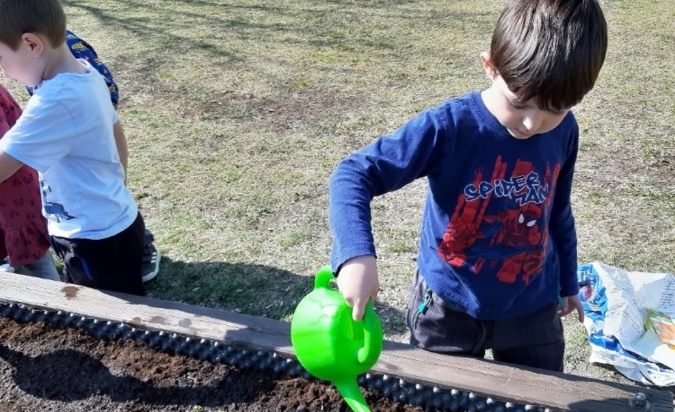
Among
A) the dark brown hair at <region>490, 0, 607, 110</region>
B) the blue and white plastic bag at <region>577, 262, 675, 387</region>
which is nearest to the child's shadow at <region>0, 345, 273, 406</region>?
the blue and white plastic bag at <region>577, 262, 675, 387</region>

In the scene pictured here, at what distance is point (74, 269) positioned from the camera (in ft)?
8.67

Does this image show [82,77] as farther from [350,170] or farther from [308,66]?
[308,66]

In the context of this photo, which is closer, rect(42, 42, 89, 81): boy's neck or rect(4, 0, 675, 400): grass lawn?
rect(42, 42, 89, 81): boy's neck

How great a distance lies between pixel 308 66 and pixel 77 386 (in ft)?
11.9

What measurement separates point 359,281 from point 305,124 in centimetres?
326

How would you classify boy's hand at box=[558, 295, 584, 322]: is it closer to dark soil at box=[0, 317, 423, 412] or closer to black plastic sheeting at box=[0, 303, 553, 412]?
black plastic sheeting at box=[0, 303, 553, 412]

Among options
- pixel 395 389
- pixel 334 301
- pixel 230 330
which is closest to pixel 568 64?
pixel 334 301

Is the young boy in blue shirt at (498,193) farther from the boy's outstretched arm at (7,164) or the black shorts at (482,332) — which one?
the boy's outstretched arm at (7,164)

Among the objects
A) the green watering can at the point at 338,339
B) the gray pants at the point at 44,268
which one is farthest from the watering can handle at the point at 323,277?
the gray pants at the point at 44,268

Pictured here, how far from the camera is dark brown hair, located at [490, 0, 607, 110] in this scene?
139 centimetres

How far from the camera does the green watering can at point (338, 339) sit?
4.92 feet

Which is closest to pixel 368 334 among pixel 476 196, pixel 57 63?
pixel 476 196

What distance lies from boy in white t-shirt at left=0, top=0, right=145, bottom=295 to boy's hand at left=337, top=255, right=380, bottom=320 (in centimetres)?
135

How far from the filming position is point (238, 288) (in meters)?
3.07
